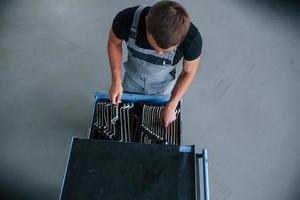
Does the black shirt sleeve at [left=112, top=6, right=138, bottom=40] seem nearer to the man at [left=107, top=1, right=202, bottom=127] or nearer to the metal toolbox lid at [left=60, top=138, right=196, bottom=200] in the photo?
the man at [left=107, top=1, right=202, bottom=127]

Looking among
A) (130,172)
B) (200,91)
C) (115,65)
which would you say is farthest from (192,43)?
(200,91)

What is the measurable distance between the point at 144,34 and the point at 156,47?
112 mm

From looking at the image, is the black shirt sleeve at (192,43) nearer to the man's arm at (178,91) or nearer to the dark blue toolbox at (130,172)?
the man's arm at (178,91)

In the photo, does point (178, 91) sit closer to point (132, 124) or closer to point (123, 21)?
point (132, 124)

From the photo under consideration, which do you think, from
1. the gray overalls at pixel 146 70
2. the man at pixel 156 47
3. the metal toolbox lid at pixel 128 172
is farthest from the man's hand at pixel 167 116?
the metal toolbox lid at pixel 128 172

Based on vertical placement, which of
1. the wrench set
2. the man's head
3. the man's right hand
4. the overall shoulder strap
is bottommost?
the wrench set

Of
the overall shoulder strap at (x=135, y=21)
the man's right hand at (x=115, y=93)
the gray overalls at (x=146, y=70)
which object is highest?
the overall shoulder strap at (x=135, y=21)

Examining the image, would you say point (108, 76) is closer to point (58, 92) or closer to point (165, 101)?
point (58, 92)

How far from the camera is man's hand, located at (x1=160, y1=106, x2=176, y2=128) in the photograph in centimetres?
136

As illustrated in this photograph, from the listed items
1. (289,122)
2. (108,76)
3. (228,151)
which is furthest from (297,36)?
(108,76)

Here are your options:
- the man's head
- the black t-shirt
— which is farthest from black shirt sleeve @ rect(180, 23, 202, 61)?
the man's head

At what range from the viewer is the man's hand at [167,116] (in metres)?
1.36

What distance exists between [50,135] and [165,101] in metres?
0.83

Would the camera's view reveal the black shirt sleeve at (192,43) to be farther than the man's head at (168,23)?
Yes
